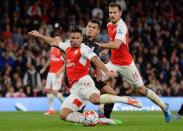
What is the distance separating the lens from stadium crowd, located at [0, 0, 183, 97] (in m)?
24.0

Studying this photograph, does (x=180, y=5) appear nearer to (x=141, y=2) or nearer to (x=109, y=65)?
(x=141, y=2)

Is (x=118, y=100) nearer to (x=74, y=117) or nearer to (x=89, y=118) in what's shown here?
(x=89, y=118)

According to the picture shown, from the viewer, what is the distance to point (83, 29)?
2603 cm

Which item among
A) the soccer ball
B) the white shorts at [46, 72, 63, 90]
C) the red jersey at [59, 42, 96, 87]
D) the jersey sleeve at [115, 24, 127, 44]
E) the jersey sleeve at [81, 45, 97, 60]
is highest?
the jersey sleeve at [115, 24, 127, 44]

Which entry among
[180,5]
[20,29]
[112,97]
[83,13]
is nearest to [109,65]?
[112,97]

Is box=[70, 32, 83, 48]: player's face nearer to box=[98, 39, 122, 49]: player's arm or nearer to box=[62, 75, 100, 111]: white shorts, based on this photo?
box=[98, 39, 122, 49]: player's arm

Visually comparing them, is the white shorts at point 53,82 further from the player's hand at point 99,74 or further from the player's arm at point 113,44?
the player's arm at point 113,44

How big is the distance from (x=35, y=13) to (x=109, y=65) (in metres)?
13.4

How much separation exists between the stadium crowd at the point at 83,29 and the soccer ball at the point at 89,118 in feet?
35.0

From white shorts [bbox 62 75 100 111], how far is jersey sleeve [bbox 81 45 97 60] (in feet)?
1.72

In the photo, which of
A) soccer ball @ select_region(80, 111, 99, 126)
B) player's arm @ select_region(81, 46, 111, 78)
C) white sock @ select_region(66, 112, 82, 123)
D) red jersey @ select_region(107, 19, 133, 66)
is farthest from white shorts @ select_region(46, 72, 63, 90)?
soccer ball @ select_region(80, 111, 99, 126)

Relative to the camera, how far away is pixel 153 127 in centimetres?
1216

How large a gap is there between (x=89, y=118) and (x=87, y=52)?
4.08ft

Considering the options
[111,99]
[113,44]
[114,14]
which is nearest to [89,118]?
[111,99]
